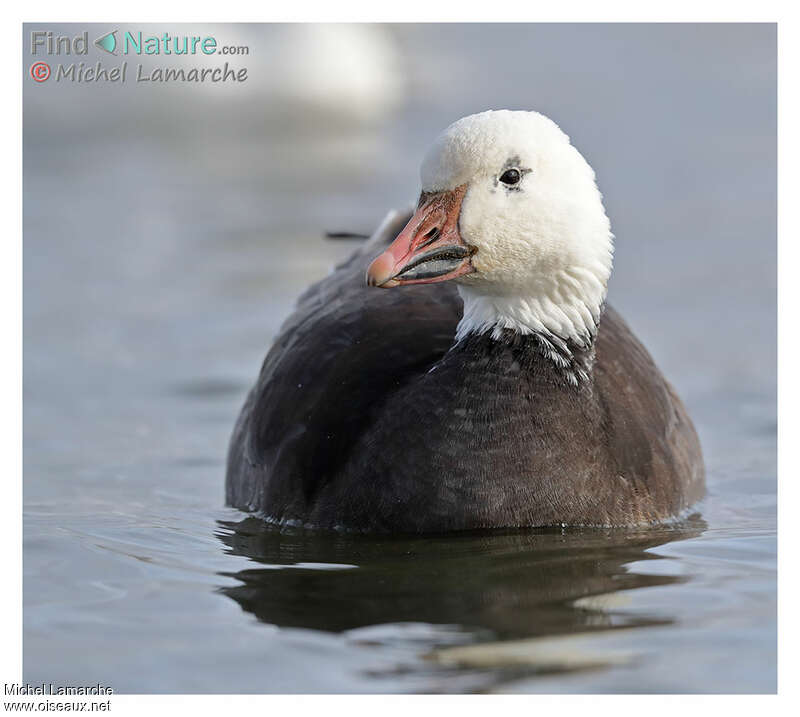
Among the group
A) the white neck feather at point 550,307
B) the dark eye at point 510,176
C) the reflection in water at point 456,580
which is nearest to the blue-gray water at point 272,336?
the reflection in water at point 456,580

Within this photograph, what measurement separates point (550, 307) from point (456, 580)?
1.45m

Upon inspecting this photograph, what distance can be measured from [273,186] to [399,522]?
925cm

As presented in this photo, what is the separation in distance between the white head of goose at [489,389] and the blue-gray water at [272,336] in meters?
0.20

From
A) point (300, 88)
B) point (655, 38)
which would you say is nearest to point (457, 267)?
point (300, 88)

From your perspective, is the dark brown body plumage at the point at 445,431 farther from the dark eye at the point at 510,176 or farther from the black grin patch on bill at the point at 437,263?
the dark eye at the point at 510,176

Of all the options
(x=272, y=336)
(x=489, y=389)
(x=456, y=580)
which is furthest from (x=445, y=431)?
(x=272, y=336)

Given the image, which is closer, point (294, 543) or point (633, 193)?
point (294, 543)

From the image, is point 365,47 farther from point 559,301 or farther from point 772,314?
point 559,301

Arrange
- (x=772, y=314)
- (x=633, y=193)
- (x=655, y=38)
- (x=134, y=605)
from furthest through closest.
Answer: (x=655, y=38) < (x=633, y=193) < (x=772, y=314) < (x=134, y=605)

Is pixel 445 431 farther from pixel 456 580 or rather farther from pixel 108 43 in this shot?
pixel 108 43

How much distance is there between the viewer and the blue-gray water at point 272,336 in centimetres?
600

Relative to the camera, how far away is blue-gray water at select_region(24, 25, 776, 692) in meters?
6.00

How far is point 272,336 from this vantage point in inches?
481

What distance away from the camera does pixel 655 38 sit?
18.7 metres
